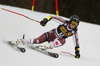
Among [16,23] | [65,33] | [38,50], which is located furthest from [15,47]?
[16,23]

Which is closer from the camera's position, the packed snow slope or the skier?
the packed snow slope

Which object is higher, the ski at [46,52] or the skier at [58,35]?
the skier at [58,35]

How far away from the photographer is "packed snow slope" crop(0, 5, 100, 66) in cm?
148

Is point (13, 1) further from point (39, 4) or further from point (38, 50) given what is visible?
point (38, 50)

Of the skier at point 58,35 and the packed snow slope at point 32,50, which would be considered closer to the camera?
the packed snow slope at point 32,50

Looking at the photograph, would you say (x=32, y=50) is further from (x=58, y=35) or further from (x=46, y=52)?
(x=58, y=35)

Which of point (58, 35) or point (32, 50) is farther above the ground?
point (58, 35)

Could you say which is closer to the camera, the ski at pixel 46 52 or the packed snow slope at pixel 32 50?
the packed snow slope at pixel 32 50

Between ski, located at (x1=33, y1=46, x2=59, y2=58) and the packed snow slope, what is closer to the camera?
the packed snow slope

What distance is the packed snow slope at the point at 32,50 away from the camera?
148cm

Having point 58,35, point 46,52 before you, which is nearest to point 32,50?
point 46,52

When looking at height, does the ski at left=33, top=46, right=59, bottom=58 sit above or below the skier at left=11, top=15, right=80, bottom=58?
below

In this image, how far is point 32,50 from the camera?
173cm

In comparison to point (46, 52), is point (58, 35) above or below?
above
